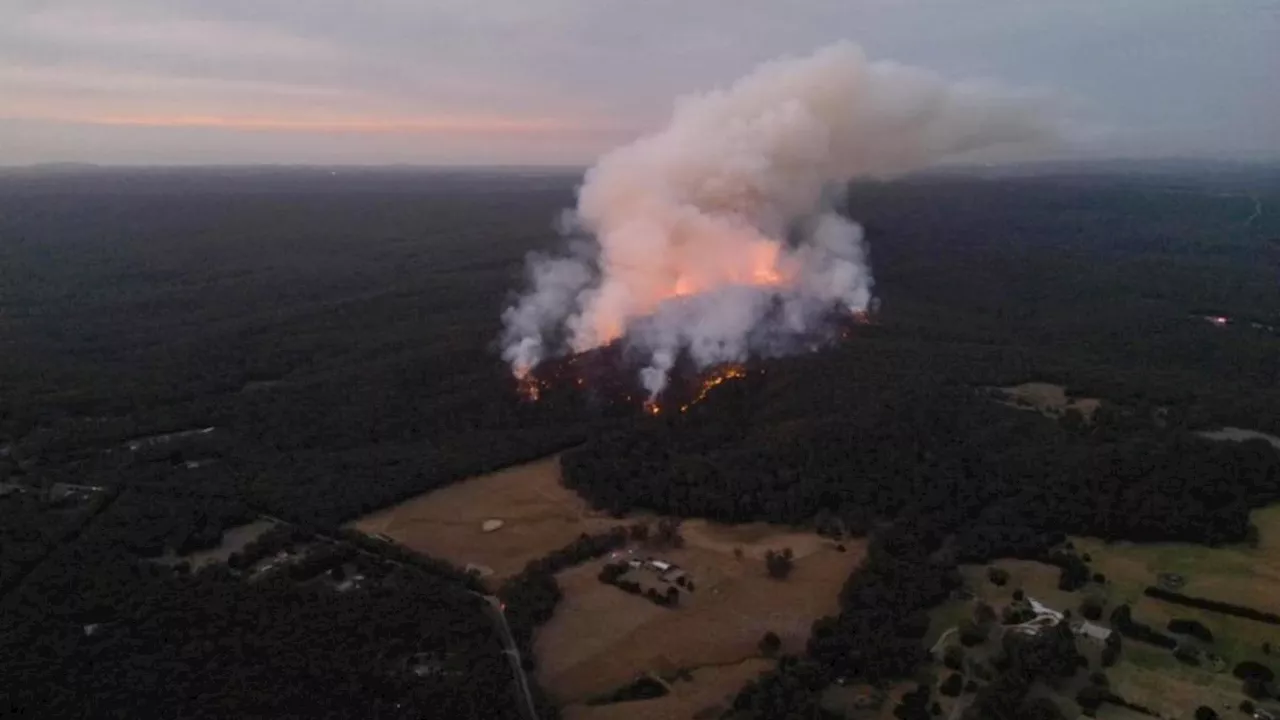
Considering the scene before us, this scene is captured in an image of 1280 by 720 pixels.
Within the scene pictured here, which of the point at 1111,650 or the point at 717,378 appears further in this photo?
the point at 717,378

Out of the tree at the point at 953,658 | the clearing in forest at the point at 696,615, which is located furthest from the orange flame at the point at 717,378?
the tree at the point at 953,658

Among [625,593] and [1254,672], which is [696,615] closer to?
[625,593]

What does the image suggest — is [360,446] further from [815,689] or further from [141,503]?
[815,689]

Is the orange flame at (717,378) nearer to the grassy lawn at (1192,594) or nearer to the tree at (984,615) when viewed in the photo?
the grassy lawn at (1192,594)

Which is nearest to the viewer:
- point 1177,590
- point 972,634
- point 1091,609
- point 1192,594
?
point 972,634

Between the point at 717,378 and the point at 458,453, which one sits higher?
the point at 717,378

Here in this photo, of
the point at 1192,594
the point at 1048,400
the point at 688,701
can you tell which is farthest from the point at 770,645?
the point at 1048,400

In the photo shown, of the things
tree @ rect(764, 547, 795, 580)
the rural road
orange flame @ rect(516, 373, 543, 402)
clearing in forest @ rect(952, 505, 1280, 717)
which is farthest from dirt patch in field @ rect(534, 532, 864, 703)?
orange flame @ rect(516, 373, 543, 402)
